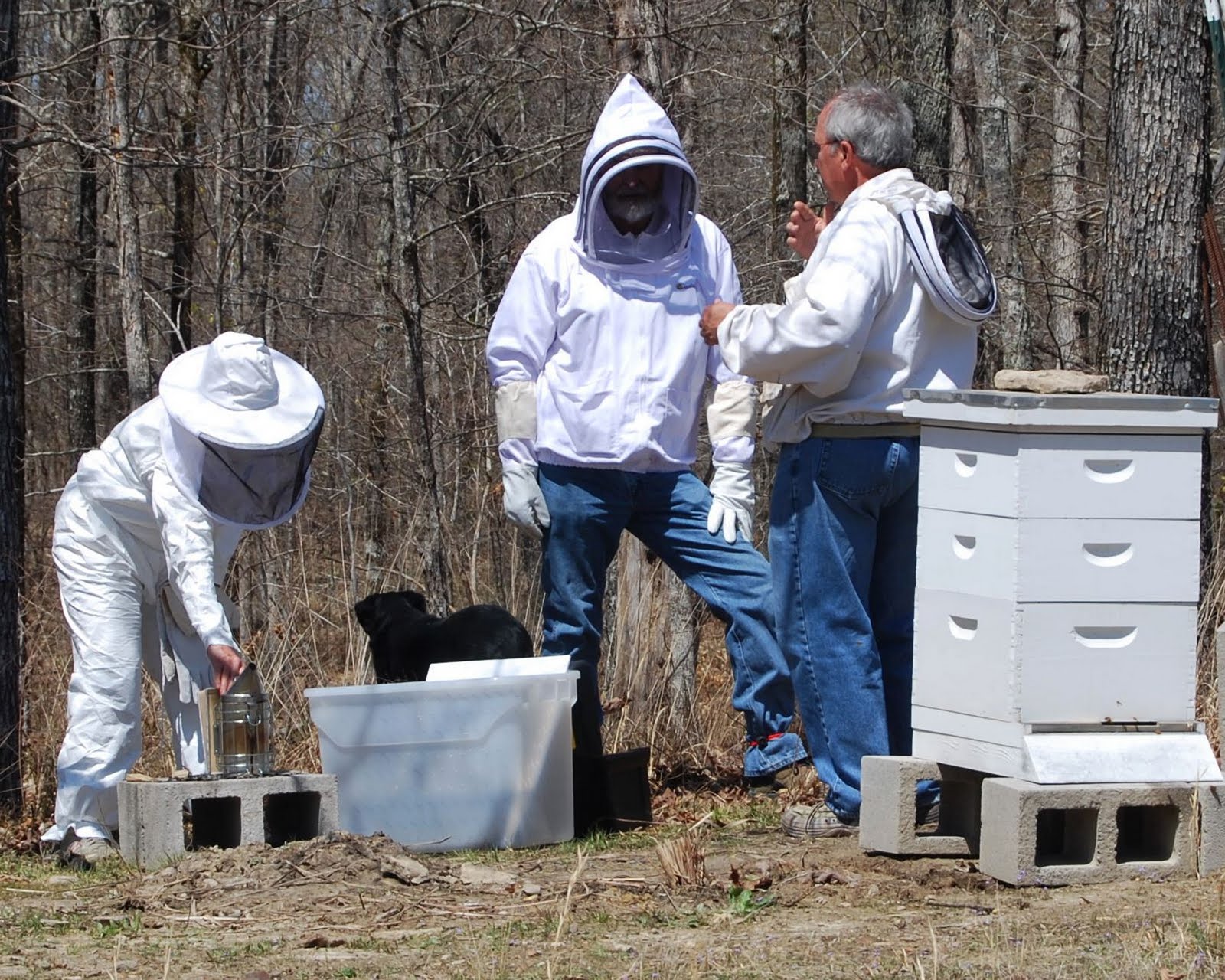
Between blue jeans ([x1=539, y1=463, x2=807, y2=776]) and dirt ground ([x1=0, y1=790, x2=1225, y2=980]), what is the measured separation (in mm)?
669

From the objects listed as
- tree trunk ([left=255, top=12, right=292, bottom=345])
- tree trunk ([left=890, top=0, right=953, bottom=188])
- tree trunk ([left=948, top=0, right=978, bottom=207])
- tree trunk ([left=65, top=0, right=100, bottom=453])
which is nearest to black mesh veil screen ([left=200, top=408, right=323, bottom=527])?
tree trunk ([left=890, top=0, right=953, bottom=188])

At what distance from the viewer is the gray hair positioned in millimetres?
4711

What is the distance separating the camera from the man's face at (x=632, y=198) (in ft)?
17.9

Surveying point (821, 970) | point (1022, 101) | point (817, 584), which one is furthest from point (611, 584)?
point (1022, 101)

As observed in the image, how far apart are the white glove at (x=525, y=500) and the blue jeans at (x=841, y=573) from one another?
0.90m

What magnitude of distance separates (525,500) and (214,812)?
140 cm

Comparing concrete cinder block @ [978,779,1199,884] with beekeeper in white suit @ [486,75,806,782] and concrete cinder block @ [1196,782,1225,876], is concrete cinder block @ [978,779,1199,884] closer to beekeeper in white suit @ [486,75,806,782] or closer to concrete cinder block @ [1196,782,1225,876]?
concrete cinder block @ [1196,782,1225,876]

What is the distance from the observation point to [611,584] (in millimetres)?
9773

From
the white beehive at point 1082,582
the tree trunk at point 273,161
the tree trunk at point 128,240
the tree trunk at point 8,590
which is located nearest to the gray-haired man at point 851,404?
the white beehive at point 1082,582

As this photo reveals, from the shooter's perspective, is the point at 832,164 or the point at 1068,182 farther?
the point at 1068,182

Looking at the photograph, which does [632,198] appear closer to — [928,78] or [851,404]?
[851,404]

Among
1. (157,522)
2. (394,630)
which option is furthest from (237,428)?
(394,630)

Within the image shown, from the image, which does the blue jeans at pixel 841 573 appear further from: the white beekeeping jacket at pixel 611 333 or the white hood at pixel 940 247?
the white beekeeping jacket at pixel 611 333

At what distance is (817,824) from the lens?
16.1ft
